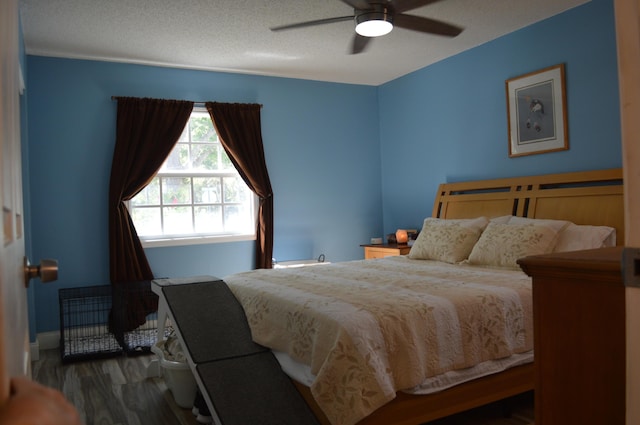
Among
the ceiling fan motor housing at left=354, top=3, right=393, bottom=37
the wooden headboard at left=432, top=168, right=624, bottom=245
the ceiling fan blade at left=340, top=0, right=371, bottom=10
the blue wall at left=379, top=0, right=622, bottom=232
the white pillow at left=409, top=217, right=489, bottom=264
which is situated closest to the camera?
the ceiling fan blade at left=340, top=0, right=371, bottom=10

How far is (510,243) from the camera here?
3.54 metres

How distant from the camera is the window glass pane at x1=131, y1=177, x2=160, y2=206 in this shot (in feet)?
16.2

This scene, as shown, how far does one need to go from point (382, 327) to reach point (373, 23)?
203 centimetres

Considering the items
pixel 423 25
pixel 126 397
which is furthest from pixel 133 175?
pixel 423 25

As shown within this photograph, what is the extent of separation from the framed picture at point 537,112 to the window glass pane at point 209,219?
2971mm

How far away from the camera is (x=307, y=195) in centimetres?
575

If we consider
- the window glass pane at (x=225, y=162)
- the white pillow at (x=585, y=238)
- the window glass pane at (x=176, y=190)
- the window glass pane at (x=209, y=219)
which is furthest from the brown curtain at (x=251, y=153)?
the white pillow at (x=585, y=238)

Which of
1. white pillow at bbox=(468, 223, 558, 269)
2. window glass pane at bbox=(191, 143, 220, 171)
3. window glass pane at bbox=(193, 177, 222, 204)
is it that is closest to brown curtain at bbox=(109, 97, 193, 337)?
window glass pane at bbox=(191, 143, 220, 171)

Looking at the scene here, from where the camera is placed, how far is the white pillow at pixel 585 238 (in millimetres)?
3367

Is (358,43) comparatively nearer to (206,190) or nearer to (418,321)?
(206,190)

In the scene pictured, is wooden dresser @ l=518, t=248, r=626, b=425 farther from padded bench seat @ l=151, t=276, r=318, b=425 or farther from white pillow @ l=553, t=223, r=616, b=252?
white pillow @ l=553, t=223, r=616, b=252

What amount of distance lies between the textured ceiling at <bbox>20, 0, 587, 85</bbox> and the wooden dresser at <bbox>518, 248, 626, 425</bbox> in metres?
2.94

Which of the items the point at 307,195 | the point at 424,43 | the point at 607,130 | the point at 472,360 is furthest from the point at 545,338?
the point at 307,195

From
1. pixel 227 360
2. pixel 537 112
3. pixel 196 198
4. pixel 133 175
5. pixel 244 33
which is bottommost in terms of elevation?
pixel 227 360
